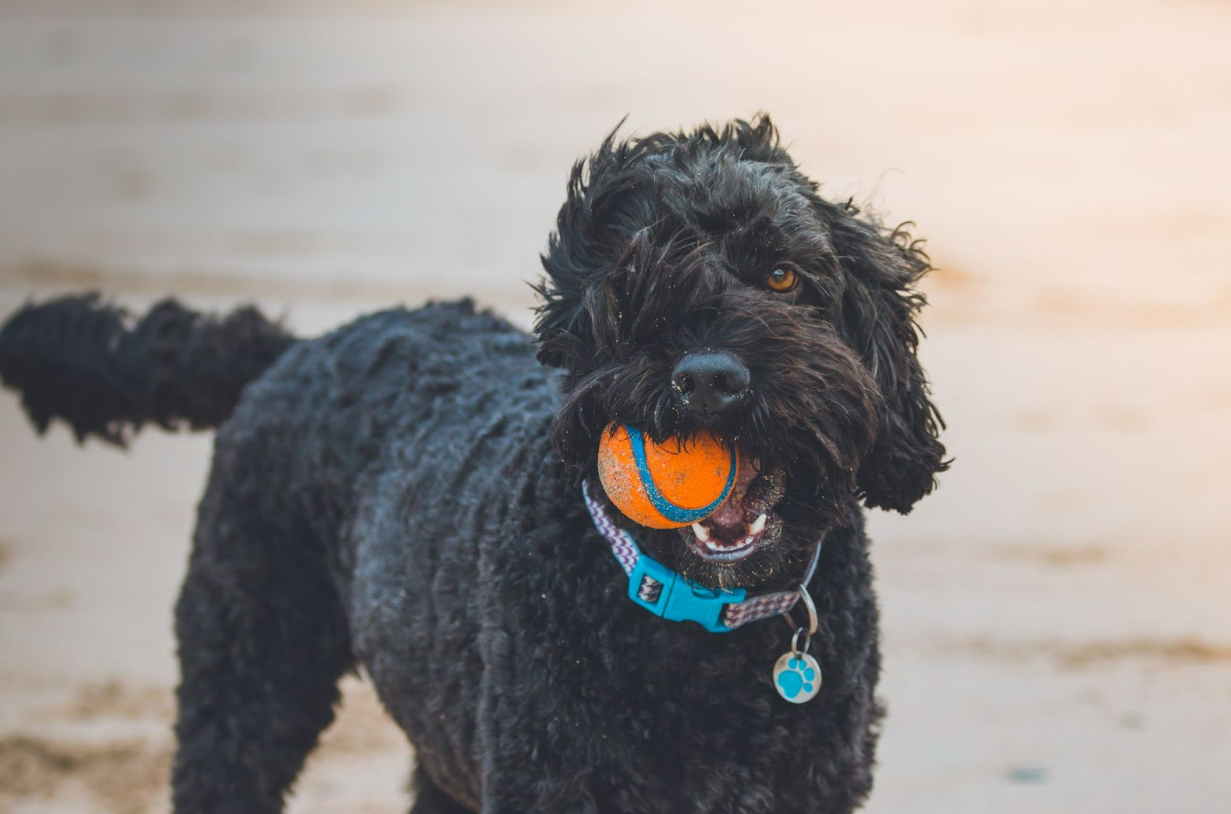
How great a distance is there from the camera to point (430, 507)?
384 centimetres

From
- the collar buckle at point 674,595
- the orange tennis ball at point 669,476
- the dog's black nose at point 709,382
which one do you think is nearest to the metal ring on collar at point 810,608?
the collar buckle at point 674,595

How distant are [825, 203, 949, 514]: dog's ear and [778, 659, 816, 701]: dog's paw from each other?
1.36ft

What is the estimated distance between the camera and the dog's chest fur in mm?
3162

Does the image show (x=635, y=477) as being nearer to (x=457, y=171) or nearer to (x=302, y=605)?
(x=302, y=605)

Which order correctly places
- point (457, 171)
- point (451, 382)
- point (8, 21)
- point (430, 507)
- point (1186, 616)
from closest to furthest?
point (430, 507), point (451, 382), point (1186, 616), point (457, 171), point (8, 21)

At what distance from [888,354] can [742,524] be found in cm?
53

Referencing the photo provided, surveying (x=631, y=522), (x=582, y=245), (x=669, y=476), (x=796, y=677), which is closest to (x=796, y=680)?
(x=796, y=677)

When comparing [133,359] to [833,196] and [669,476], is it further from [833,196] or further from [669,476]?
[669,476]

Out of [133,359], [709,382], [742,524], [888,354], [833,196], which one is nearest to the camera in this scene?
[709,382]

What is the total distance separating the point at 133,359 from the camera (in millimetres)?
4922

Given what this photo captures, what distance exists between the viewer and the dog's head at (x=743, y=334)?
2906 mm

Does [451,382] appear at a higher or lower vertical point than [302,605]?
higher

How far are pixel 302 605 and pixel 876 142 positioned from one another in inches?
293

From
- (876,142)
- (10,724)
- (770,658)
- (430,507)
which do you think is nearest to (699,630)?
(770,658)
